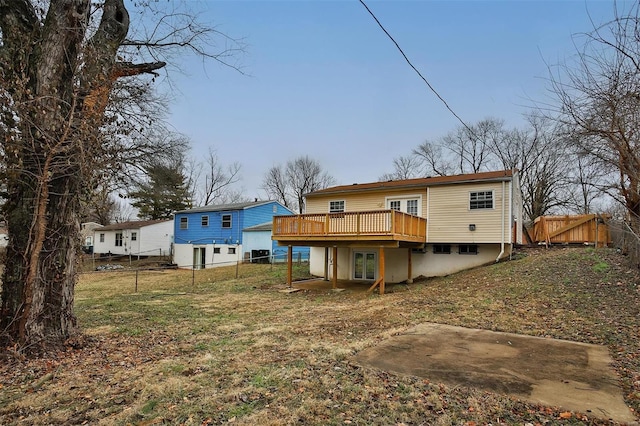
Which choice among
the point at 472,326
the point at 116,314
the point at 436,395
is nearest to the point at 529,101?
the point at 472,326

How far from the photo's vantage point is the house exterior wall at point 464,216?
13.6m

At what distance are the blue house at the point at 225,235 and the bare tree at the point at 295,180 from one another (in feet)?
52.2

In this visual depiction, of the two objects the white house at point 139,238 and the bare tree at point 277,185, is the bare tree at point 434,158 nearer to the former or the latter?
the bare tree at point 277,185

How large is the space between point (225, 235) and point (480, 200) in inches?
682

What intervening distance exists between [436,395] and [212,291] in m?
11.1

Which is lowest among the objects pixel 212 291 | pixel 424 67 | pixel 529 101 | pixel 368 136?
pixel 212 291

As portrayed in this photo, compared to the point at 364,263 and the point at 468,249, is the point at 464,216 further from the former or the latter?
the point at 364,263

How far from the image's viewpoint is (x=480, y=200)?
45.9 ft

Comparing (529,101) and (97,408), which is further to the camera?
(529,101)

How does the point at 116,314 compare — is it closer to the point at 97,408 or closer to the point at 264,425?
the point at 97,408

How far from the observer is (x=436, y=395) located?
391 cm

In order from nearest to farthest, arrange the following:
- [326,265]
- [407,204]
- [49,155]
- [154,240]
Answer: [49,155], [407,204], [326,265], [154,240]

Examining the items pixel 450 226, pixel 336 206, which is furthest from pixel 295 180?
pixel 450 226

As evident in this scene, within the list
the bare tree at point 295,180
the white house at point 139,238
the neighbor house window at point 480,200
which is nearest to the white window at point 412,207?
the neighbor house window at point 480,200
